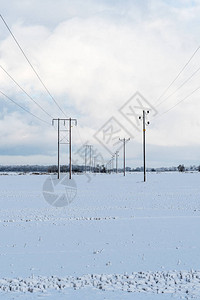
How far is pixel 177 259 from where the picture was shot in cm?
919

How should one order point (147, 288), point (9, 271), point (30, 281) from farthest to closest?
point (9, 271) < point (30, 281) < point (147, 288)

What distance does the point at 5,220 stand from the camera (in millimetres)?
16172

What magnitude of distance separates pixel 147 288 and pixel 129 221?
28.1 feet

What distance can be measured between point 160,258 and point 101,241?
2612 millimetres

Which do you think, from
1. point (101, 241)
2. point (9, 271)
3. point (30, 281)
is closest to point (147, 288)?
point (30, 281)

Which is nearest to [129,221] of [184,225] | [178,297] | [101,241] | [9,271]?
[184,225]

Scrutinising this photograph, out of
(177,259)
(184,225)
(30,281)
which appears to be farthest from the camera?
(184,225)

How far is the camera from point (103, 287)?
23.0 feet

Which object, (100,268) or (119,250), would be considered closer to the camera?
(100,268)

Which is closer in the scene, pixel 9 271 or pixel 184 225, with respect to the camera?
pixel 9 271

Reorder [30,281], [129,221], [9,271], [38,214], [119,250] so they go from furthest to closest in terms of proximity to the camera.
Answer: [38,214] < [129,221] < [119,250] < [9,271] < [30,281]

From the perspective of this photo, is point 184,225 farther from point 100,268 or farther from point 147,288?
point 147,288

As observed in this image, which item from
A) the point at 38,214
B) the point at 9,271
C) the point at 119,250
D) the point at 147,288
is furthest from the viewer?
the point at 38,214

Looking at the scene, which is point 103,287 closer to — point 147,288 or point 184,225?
point 147,288
